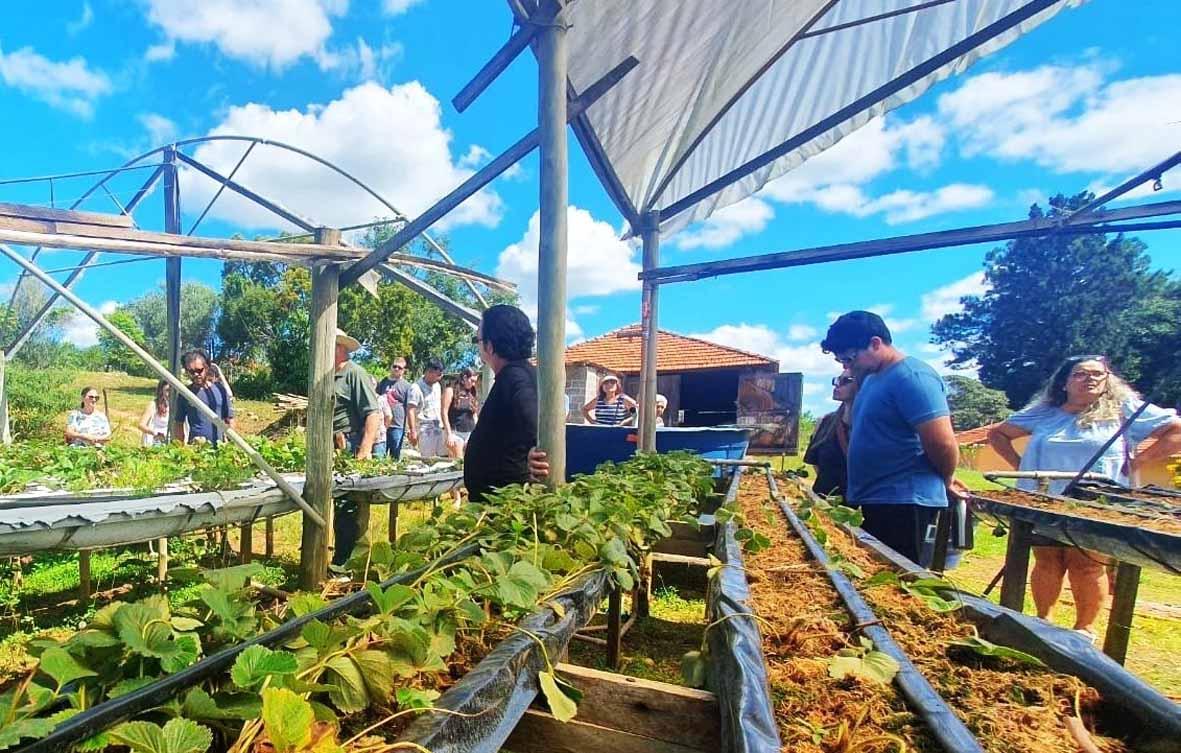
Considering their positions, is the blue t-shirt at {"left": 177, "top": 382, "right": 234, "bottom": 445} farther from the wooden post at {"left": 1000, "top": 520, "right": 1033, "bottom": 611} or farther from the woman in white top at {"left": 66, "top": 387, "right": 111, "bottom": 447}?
the wooden post at {"left": 1000, "top": 520, "right": 1033, "bottom": 611}

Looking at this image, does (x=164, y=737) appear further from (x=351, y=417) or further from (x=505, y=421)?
(x=351, y=417)

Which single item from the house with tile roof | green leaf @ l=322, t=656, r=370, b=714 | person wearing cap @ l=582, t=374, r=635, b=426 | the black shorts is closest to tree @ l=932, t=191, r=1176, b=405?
the house with tile roof

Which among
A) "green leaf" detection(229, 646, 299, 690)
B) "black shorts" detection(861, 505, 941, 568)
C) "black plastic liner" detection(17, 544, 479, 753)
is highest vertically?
"green leaf" detection(229, 646, 299, 690)

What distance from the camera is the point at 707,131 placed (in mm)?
4910

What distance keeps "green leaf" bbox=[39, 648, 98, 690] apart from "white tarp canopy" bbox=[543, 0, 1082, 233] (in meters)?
2.86

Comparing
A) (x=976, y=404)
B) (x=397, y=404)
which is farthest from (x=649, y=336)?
(x=976, y=404)

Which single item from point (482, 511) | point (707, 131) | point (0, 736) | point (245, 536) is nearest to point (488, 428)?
point (482, 511)

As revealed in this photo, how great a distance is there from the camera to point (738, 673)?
844 millimetres

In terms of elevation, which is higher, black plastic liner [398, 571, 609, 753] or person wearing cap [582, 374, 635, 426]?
black plastic liner [398, 571, 609, 753]

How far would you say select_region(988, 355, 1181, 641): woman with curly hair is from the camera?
10.3 feet

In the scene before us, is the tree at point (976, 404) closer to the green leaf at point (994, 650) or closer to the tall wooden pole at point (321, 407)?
the tall wooden pole at point (321, 407)

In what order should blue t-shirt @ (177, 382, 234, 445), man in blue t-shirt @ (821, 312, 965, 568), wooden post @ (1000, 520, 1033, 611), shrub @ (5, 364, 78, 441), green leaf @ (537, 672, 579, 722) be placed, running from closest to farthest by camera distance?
green leaf @ (537, 672, 579, 722), man in blue t-shirt @ (821, 312, 965, 568), wooden post @ (1000, 520, 1033, 611), blue t-shirt @ (177, 382, 234, 445), shrub @ (5, 364, 78, 441)

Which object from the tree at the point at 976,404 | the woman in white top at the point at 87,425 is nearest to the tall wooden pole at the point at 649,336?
the woman in white top at the point at 87,425

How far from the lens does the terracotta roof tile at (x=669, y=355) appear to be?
1839 centimetres
